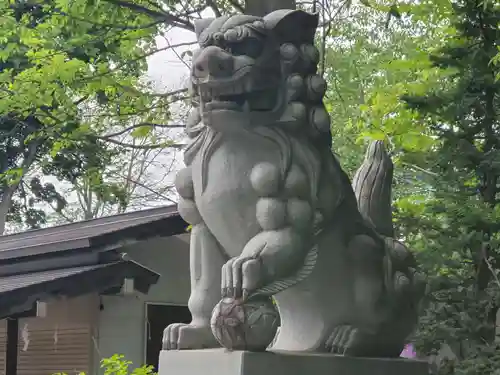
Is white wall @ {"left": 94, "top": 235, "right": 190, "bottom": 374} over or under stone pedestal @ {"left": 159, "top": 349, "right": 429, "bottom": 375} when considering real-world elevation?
over

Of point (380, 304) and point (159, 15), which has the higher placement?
point (159, 15)

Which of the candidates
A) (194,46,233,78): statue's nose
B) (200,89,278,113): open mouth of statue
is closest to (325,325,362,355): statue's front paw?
(200,89,278,113): open mouth of statue

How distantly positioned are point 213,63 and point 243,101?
19 centimetres

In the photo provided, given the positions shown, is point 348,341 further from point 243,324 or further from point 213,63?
point 213,63

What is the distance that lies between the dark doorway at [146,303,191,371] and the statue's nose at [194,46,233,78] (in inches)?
254

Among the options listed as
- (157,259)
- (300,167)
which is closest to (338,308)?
(300,167)

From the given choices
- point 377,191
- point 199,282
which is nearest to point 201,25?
point 199,282

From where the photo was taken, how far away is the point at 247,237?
9.86 ft

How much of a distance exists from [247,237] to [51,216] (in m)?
18.8

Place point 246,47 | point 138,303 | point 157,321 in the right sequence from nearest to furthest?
point 246,47
point 138,303
point 157,321

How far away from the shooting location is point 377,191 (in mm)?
3689

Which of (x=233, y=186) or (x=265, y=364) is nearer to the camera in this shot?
(x=265, y=364)

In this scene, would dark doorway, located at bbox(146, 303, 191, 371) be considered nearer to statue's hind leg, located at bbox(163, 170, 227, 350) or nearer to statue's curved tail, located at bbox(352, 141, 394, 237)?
statue's curved tail, located at bbox(352, 141, 394, 237)

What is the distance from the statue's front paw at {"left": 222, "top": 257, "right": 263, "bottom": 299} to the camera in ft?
8.94
